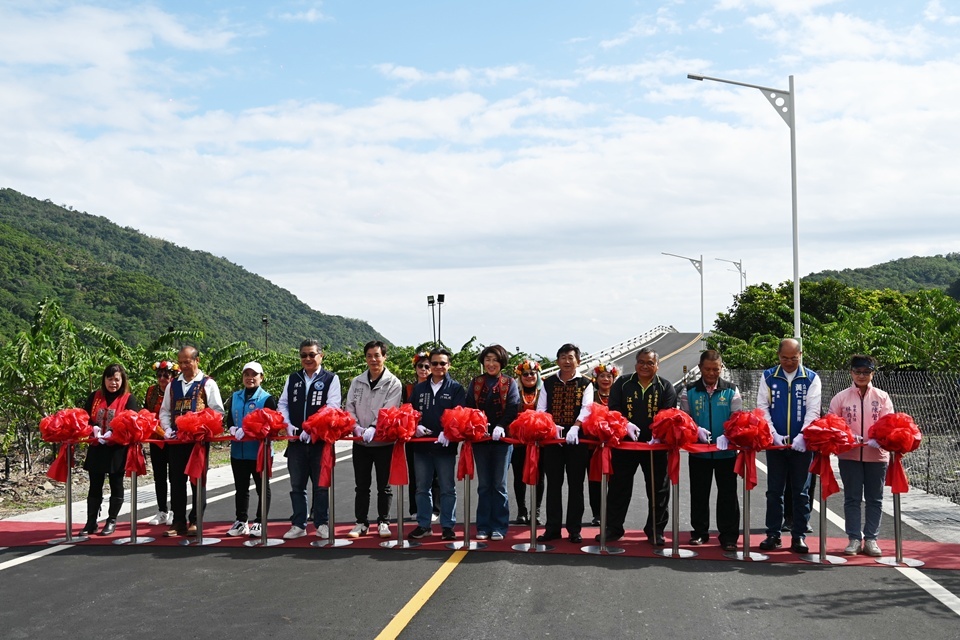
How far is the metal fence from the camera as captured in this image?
1300cm

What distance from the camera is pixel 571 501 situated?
8.93 meters

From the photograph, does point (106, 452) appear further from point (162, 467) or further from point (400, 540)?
point (400, 540)

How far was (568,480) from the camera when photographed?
28.9 feet

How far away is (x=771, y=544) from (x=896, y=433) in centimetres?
156

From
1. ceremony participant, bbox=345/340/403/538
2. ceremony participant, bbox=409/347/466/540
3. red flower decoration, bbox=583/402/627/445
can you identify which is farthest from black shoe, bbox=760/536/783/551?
ceremony participant, bbox=345/340/403/538

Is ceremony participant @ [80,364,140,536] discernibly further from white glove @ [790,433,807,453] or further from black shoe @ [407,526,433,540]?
white glove @ [790,433,807,453]

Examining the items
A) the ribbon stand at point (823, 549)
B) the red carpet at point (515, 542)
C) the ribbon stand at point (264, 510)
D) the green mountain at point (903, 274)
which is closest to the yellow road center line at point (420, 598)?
the red carpet at point (515, 542)

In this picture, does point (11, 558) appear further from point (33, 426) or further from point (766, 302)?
point (766, 302)

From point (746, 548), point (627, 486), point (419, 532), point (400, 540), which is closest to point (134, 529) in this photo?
point (400, 540)

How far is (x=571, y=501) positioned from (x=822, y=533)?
233 cm

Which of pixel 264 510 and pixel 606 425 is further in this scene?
pixel 264 510

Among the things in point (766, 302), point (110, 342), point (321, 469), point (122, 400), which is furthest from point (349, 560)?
point (766, 302)

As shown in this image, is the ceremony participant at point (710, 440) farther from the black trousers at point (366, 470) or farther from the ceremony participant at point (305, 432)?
the ceremony participant at point (305, 432)

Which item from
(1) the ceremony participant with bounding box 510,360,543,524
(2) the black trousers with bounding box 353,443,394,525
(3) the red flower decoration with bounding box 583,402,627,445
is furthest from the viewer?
(1) the ceremony participant with bounding box 510,360,543,524
